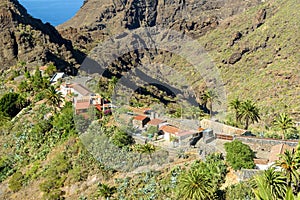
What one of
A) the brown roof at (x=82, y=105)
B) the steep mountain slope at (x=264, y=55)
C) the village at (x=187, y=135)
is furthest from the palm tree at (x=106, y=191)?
the steep mountain slope at (x=264, y=55)

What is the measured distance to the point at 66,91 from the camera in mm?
48625

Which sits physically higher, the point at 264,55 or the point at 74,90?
the point at 264,55

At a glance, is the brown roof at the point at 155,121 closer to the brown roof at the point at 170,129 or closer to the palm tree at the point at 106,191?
the brown roof at the point at 170,129

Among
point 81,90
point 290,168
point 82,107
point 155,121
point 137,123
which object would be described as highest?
point 81,90

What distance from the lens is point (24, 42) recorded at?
69.9 m

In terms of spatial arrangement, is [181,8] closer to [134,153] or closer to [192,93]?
[192,93]

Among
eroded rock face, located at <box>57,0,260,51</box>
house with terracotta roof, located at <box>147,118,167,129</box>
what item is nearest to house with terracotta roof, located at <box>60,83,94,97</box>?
house with terracotta roof, located at <box>147,118,167,129</box>

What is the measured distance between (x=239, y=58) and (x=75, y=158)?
85.5 meters

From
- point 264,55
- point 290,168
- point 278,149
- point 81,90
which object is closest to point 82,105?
point 81,90

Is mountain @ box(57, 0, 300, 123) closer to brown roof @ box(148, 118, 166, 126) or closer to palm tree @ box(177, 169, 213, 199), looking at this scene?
brown roof @ box(148, 118, 166, 126)

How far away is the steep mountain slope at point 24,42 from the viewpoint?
67312mm

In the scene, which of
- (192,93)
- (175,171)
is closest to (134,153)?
(175,171)

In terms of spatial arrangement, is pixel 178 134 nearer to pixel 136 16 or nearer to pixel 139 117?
pixel 139 117

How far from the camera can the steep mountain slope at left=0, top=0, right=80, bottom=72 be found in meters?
67.3
